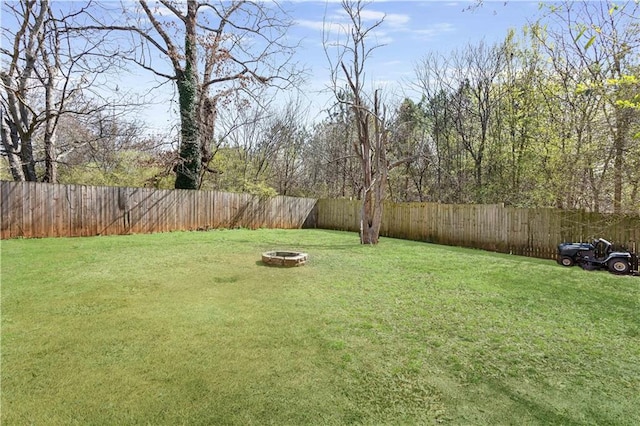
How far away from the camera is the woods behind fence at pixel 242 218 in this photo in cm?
700

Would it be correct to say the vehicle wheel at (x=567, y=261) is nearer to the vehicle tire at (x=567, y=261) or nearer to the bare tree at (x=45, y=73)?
the vehicle tire at (x=567, y=261)

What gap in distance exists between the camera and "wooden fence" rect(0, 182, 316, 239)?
7.04 metres

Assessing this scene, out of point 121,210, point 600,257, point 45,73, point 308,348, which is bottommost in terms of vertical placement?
point 308,348

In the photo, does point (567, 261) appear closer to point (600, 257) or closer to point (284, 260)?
point (600, 257)

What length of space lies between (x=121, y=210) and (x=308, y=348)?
806 centimetres

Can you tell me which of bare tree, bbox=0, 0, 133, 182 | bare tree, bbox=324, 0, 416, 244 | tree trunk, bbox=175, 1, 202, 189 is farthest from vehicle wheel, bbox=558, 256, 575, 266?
tree trunk, bbox=175, 1, 202, 189

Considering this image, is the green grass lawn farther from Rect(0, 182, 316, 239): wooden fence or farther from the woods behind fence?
Rect(0, 182, 316, 239): wooden fence

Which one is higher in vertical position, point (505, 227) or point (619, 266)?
point (505, 227)

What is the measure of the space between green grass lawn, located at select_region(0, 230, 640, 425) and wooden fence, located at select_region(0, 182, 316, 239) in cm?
319

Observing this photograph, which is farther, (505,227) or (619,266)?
(505,227)

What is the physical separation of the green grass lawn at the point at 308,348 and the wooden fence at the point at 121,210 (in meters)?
3.19

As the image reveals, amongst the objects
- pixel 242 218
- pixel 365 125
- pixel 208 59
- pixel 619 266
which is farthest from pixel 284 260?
pixel 208 59

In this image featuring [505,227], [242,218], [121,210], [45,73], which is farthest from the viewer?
[242,218]

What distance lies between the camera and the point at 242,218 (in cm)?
1179
